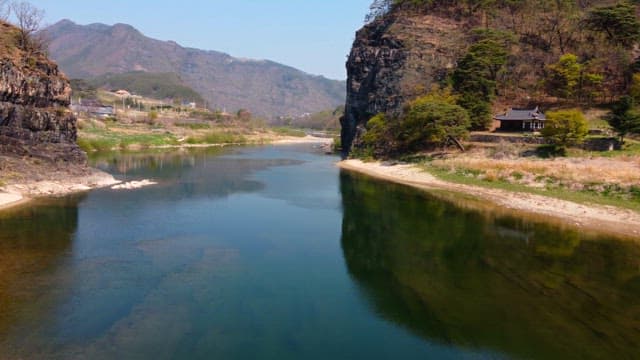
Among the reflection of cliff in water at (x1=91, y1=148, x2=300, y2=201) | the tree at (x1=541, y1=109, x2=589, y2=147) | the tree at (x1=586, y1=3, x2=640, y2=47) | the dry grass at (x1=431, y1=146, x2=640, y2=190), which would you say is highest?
the tree at (x1=586, y1=3, x2=640, y2=47)

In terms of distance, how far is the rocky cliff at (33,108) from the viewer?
40188mm

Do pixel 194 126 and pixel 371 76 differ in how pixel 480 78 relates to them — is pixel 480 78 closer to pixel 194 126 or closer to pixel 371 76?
pixel 371 76

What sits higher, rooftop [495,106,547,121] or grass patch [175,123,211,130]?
rooftop [495,106,547,121]

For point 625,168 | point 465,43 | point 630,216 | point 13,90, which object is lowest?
point 630,216

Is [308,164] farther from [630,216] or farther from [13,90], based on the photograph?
[630,216]

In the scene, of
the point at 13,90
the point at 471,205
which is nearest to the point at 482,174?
the point at 471,205

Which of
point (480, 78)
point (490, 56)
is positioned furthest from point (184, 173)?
point (490, 56)

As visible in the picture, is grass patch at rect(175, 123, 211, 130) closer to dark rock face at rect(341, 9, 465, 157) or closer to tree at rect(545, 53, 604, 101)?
dark rock face at rect(341, 9, 465, 157)

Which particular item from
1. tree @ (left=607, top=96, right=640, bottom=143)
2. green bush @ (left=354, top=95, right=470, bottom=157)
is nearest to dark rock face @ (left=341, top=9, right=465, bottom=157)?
green bush @ (left=354, top=95, right=470, bottom=157)

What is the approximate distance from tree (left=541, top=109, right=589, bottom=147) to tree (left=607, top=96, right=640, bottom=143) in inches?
106

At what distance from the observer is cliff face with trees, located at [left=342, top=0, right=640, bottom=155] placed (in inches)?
2554

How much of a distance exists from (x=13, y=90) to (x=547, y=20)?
77.5 metres

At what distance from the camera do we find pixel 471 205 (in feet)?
128

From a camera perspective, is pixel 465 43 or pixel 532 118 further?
pixel 465 43
